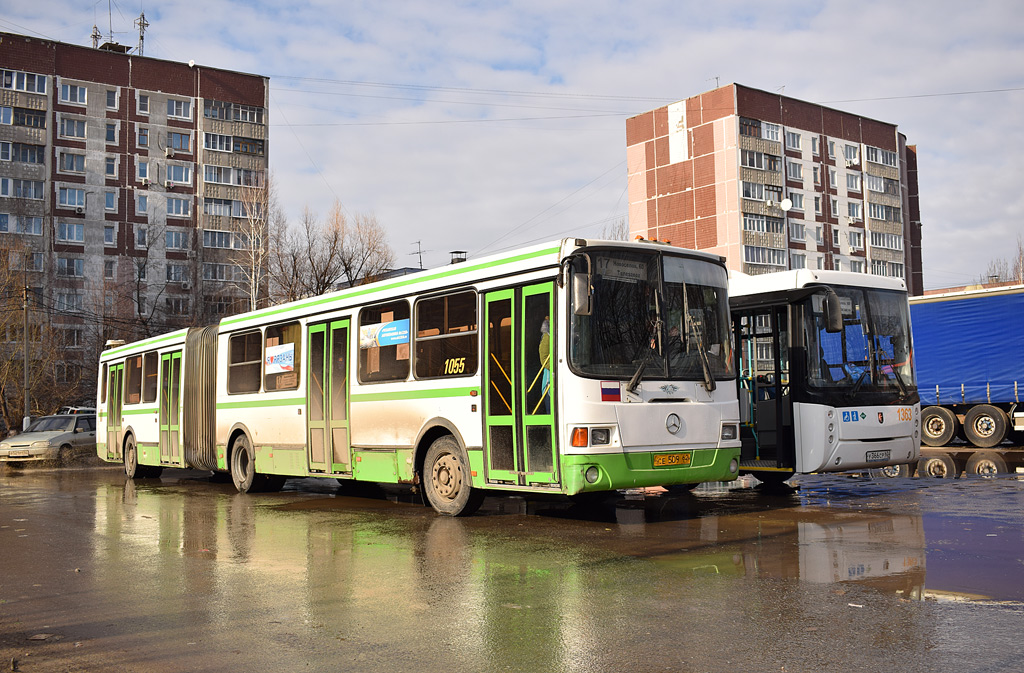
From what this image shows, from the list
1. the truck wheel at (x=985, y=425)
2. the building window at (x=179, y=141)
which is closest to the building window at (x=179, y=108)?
the building window at (x=179, y=141)

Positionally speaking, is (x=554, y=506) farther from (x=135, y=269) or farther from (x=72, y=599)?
(x=135, y=269)

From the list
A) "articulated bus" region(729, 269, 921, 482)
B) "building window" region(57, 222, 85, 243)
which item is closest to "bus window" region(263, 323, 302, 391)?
"articulated bus" region(729, 269, 921, 482)

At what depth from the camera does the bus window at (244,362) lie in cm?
1622

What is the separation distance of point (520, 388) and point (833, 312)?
4440mm

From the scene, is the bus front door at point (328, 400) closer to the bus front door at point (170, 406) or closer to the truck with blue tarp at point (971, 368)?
the bus front door at point (170, 406)

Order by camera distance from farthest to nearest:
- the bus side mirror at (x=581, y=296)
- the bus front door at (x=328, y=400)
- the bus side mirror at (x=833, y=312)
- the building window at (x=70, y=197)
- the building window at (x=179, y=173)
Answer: the building window at (x=179, y=173), the building window at (x=70, y=197), the bus front door at (x=328, y=400), the bus side mirror at (x=833, y=312), the bus side mirror at (x=581, y=296)

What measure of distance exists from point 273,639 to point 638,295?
585cm

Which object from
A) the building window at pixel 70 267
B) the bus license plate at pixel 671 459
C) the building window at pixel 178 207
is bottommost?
the bus license plate at pixel 671 459

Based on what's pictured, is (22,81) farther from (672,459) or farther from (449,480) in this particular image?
(672,459)

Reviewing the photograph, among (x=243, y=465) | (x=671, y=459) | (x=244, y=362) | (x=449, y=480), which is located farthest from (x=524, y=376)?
(x=243, y=465)

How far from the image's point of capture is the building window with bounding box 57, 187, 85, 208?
216 feet

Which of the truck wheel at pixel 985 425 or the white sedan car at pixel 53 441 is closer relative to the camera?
the truck wheel at pixel 985 425

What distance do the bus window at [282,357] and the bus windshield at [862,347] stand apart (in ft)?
25.7

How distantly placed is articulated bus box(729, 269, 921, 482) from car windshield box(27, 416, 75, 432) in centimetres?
2271
